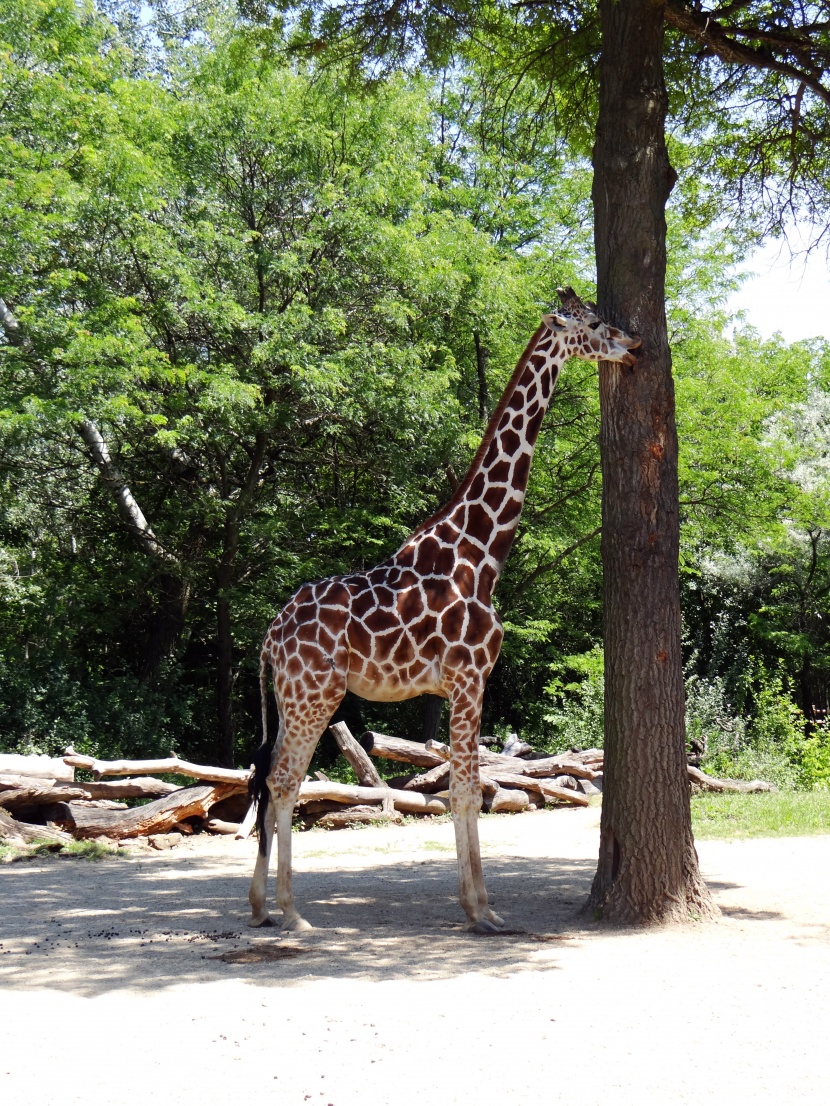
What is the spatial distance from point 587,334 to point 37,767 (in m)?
7.62

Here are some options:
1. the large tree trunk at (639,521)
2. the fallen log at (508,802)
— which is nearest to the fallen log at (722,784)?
the fallen log at (508,802)

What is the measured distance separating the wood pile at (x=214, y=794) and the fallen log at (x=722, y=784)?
1 centimetres

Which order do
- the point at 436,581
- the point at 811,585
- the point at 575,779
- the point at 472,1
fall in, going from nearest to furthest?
the point at 436,581
the point at 472,1
the point at 575,779
the point at 811,585

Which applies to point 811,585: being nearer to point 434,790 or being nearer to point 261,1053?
point 434,790

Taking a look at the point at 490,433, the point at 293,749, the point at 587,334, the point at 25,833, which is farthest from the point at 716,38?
the point at 25,833

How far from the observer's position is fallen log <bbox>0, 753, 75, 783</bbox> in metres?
10.9

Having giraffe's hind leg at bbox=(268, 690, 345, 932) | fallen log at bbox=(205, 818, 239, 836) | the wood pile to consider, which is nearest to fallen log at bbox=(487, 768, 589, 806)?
the wood pile

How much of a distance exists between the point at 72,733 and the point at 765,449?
41.5 feet

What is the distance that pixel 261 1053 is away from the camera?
435cm

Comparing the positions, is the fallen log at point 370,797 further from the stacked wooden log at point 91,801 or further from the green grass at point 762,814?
the green grass at point 762,814

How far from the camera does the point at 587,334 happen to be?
285 inches

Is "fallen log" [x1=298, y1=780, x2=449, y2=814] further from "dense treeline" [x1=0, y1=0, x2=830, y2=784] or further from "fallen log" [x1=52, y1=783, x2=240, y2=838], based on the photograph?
"dense treeline" [x1=0, y1=0, x2=830, y2=784]

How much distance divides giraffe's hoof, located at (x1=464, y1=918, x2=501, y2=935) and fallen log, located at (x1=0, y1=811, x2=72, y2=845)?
5.43m

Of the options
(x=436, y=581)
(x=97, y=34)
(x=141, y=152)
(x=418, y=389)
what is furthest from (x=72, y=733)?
(x=97, y=34)
